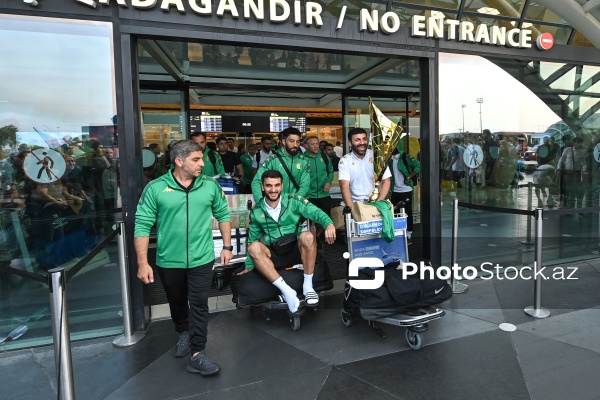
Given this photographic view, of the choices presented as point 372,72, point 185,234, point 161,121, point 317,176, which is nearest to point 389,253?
point 185,234

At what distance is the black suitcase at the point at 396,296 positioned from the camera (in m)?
3.65

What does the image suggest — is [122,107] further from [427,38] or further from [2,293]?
[427,38]

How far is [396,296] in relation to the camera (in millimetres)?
3639

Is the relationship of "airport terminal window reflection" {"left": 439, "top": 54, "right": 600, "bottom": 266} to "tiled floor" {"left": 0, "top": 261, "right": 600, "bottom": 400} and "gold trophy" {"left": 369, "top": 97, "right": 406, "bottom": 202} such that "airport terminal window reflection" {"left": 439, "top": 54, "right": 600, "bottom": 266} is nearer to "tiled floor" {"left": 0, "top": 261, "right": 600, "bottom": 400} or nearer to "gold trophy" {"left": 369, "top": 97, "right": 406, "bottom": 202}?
"gold trophy" {"left": 369, "top": 97, "right": 406, "bottom": 202}

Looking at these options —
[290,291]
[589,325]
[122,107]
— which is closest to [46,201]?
[122,107]

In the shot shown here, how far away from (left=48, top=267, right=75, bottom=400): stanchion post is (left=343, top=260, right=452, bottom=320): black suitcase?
7.29 feet

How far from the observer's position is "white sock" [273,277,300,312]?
12.9 ft

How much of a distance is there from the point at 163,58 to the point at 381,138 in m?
3.96

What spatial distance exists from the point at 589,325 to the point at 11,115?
218 inches

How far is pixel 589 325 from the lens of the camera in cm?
407

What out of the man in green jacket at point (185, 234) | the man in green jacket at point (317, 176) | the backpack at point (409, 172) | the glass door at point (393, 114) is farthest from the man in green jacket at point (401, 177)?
the man in green jacket at point (185, 234)

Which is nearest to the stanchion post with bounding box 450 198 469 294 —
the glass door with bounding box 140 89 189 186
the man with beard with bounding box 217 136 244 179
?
the man with beard with bounding box 217 136 244 179

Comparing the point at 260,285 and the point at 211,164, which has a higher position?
the point at 211,164

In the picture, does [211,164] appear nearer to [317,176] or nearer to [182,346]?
[317,176]
